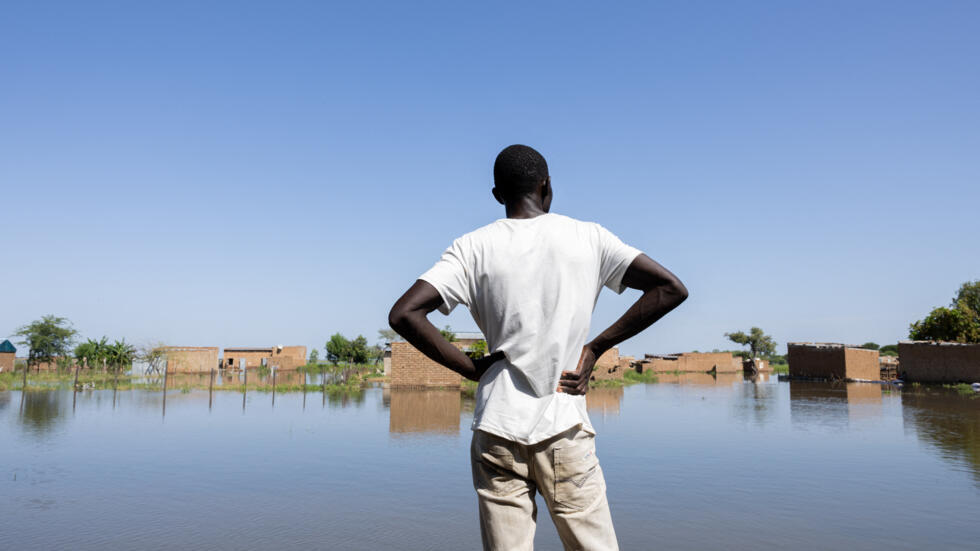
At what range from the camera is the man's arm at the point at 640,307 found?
164 centimetres

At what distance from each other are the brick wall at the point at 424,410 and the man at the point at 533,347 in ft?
29.7

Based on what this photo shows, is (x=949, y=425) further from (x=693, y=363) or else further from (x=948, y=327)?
(x=693, y=363)

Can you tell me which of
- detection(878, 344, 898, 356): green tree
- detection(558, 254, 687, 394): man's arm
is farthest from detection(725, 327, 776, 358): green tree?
detection(558, 254, 687, 394): man's arm

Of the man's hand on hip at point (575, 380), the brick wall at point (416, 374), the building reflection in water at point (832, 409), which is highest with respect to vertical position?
the man's hand on hip at point (575, 380)

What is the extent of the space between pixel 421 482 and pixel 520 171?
5.52m

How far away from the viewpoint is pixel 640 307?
5.63 feet

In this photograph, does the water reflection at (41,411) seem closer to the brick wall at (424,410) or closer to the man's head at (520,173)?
the brick wall at (424,410)

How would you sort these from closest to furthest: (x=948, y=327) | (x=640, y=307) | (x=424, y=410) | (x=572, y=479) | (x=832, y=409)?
1. (x=572, y=479)
2. (x=640, y=307)
3. (x=424, y=410)
4. (x=832, y=409)
5. (x=948, y=327)

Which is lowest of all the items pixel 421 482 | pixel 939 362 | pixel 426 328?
pixel 421 482

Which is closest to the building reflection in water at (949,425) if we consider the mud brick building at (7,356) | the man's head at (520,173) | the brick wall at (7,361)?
the man's head at (520,173)

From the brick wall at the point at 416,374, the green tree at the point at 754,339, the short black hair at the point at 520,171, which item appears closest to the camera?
the short black hair at the point at 520,171

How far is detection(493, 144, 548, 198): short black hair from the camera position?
69.4 inches

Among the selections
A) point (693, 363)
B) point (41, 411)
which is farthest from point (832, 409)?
point (693, 363)

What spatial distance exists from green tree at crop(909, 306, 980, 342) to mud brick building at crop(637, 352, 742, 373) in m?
14.9
